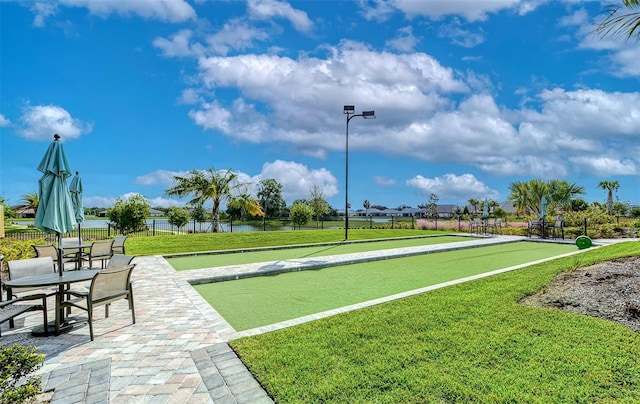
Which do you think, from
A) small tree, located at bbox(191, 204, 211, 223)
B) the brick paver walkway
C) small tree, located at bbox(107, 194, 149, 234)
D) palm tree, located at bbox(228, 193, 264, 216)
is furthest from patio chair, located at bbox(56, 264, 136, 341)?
small tree, located at bbox(191, 204, 211, 223)

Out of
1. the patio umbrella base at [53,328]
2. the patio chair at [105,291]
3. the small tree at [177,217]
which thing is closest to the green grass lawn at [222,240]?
the patio umbrella base at [53,328]

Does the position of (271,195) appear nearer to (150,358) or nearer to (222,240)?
(222,240)

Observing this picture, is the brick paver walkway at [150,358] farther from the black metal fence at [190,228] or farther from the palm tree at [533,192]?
the palm tree at [533,192]

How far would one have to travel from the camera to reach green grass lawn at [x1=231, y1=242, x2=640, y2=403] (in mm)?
2521

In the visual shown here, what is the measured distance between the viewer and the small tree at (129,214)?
1975cm

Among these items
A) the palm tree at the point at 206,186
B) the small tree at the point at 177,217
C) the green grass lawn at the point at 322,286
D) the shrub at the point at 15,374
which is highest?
the palm tree at the point at 206,186

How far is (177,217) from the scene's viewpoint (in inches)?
925

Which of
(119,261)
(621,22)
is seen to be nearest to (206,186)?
(119,261)

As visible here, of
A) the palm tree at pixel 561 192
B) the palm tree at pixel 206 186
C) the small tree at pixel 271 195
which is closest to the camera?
the palm tree at pixel 206 186

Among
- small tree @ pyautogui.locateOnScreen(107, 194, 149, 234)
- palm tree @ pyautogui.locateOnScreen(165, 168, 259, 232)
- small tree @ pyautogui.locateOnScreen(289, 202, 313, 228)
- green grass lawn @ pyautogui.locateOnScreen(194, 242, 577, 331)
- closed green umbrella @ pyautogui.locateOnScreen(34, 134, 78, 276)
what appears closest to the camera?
closed green umbrella @ pyautogui.locateOnScreen(34, 134, 78, 276)

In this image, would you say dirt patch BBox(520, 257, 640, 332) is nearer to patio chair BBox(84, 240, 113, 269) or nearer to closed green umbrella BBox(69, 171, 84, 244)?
patio chair BBox(84, 240, 113, 269)

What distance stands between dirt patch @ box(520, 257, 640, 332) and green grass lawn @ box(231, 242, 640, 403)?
40 centimetres

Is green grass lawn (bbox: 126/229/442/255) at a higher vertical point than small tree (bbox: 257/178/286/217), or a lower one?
lower

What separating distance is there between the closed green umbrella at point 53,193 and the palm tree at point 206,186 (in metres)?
18.5
